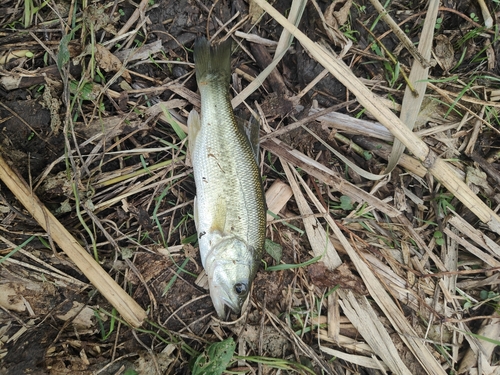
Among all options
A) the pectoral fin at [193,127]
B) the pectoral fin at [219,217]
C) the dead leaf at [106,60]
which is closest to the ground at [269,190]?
the dead leaf at [106,60]

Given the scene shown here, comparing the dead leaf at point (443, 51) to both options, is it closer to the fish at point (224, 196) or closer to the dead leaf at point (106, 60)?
the fish at point (224, 196)

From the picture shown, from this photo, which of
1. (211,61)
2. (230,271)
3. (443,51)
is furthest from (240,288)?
(443,51)

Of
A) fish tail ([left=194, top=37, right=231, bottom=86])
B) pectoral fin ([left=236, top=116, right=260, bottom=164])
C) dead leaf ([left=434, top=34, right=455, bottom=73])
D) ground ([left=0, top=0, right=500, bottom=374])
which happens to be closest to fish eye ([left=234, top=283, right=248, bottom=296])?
ground ([left=0, top=0, right=500, bottom=374])

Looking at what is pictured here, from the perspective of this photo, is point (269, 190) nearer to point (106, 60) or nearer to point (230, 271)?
point (230, 271)

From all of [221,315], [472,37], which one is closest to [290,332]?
[221,315]

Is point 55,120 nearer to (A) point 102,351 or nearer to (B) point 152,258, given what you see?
(B) point 152,258

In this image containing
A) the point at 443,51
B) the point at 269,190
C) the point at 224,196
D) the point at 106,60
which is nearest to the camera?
the point at 224,196

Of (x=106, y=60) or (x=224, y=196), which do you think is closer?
(x=224, y=196)

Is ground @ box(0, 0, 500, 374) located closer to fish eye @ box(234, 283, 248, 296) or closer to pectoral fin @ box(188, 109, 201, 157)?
pectoral fin @ box(188, 109, 201, 157)
